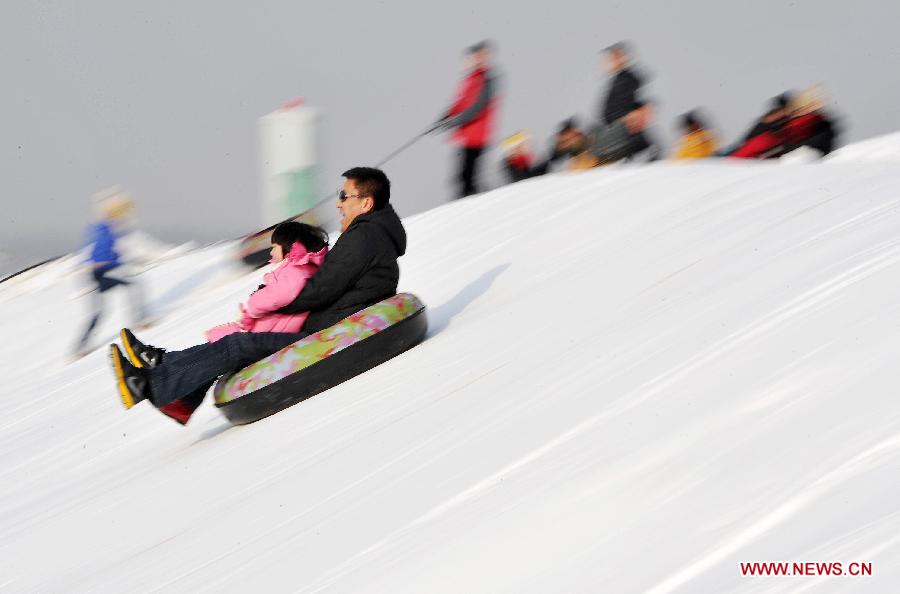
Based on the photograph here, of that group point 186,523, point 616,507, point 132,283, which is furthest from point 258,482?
point 132,283

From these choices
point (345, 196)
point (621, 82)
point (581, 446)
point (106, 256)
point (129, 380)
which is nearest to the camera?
point (581, 446)

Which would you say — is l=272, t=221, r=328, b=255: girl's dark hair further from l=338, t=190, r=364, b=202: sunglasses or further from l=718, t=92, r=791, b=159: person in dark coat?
l=718, t=92, r=791, b=159: person in dark coat

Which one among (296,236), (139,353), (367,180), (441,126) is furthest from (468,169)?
(139,353)

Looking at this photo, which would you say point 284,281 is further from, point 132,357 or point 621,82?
point 621,82

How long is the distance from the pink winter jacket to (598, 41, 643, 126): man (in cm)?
402

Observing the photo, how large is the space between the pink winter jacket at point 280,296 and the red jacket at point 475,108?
4057mm

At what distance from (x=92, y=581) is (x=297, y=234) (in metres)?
2.02

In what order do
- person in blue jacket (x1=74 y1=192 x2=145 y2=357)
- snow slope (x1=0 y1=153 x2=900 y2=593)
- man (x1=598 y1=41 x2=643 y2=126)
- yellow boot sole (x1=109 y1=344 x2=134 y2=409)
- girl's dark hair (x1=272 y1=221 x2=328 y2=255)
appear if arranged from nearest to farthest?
snow slope (x1=0 y1=153 x2=900 y2=593)
yellow boot sole (x1=109 y1=344 x2=134 y2=409)
girl's dark hair (x1=272 y1=221 x2=328 y2=255)
man (x1=598 y1=41 x2=643 y2=126)
person in blue jacket (x1=74 y1=192 x2=145 y2=357)

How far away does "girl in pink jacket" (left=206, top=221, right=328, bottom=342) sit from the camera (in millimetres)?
5363

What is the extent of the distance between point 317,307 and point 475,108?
4.26 metres

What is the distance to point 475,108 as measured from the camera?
9469 mm

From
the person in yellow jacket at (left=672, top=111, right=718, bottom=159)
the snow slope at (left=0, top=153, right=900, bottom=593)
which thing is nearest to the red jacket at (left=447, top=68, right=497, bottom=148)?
the person in yellow jacket at (left=672, top=111, right=718, bottom=159)

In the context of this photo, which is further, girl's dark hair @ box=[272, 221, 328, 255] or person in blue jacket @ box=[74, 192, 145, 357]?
person in blue jacket @ box=[74, 192, 145, 357]

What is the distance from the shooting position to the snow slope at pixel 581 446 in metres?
2.78
